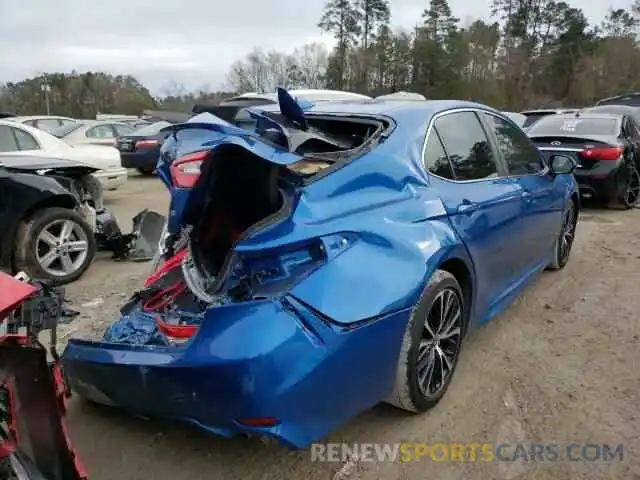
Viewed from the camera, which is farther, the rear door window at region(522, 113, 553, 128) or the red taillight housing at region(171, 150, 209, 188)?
the rear door window at region(522, 113, 553, 128)

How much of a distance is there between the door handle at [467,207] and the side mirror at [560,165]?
71.4 inches

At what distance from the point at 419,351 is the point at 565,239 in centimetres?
330

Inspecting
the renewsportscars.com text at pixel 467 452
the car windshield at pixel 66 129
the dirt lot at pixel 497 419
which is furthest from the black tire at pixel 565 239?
the car windshield at pixel 66 129

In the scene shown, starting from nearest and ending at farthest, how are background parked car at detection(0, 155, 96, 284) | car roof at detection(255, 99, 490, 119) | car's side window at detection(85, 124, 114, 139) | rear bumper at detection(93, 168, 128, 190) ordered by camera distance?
car roof at detection(255, 99, 490, 119), background parked car at detection(0, 155, 96, 284), rear bumper at detection(93, 168, 128, 190), car's side window at detection(85, 124, 114, 139)

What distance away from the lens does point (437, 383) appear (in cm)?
298

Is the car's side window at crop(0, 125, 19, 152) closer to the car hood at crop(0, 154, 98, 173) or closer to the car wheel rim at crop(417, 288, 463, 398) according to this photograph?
the car hood at crop(0, 154, 98, 173)

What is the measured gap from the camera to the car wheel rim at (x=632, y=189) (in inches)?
339

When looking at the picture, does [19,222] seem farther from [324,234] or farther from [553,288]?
[553,288]

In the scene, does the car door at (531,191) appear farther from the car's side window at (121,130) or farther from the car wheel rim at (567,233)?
the car's side window at (121,130)

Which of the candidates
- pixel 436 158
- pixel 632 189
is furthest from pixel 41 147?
pixel 632 189

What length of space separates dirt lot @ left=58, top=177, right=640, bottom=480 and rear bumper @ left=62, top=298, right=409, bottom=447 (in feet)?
1.33

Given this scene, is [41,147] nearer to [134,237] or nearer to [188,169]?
[134,237]

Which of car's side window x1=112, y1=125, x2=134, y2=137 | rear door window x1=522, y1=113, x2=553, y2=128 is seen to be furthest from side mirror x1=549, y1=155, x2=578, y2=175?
car's side window x1=112, y1=125, x2=134, y2=137

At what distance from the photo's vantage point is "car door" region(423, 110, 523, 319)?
3057 millimetres
